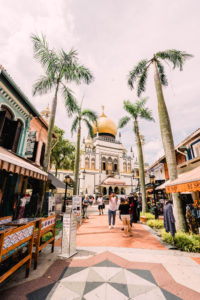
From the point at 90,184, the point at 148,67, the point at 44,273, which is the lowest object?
the point at 44,273

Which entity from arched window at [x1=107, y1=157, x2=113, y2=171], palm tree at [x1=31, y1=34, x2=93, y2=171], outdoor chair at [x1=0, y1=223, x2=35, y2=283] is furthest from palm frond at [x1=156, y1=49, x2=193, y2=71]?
arched window at [x1=107, y1=157, x2=113, y2=171]

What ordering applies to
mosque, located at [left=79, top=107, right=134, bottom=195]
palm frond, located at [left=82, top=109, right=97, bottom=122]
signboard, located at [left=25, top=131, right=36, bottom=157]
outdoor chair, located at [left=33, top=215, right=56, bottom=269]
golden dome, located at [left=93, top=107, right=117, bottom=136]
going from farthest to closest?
1. golden dome, located at [left=93, top=107, right=117, bottom=136]
2. mosque, located at [left=79, top=107, right=134, bottom=195]
3. palm frond, located at [left=82, top=109, right=97, bottom=122]
4. signboard, located at [left=25, top=131, right=36, bottom=157]
5. outdoor chair, located at [left=33, top=215, right=56, bottom=269]

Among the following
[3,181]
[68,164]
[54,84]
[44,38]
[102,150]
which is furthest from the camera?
[102,150]

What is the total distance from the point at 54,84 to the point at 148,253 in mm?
10021

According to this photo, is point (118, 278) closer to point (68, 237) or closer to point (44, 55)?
point (68, 237)

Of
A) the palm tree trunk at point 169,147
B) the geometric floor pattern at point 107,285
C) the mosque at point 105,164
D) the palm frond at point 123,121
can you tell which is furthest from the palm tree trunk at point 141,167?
the mosque at point 105,164

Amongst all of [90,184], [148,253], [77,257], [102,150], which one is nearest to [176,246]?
[148,253]

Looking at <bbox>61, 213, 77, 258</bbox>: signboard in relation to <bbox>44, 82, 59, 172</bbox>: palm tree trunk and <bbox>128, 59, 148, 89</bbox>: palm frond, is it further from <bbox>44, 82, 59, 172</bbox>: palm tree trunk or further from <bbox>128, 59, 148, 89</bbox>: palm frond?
<bbox>128, 59, 148, 89</bbox>: palm frond

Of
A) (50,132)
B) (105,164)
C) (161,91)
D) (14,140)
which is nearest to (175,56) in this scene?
(161,91)

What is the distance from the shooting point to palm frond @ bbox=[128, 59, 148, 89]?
950cm

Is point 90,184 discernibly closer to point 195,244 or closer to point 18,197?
point 18,197

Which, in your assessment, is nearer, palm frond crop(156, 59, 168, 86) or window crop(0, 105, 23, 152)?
window crop(0, 105, 23, 152)

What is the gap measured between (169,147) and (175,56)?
19.9 feet

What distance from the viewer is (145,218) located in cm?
961
